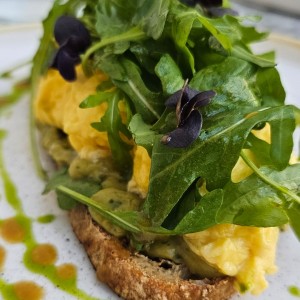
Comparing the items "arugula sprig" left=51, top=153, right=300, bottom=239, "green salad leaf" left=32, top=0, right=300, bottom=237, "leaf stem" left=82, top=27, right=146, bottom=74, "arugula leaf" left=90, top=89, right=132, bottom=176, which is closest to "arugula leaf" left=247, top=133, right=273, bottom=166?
"green salad leaf" left=32, top=0, right=300, bottom=237

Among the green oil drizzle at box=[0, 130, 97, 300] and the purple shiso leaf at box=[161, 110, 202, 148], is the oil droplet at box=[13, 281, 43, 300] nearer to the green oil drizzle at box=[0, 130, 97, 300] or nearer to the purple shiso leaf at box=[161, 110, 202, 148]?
the green oil drizzle at box=[0, 130, 97, 300]

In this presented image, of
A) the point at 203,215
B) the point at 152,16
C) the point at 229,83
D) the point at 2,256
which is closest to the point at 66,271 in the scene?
the point at 2,256

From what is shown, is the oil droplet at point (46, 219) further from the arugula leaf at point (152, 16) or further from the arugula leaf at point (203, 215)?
the arugula leaf at point (152, 16)

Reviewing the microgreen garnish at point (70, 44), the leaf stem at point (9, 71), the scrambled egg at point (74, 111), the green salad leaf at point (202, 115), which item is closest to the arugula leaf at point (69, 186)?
the green salad leaf at point (202, 115)

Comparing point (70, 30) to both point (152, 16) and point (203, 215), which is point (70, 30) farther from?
point (203, 215)

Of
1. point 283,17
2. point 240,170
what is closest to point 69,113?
point 240,170
